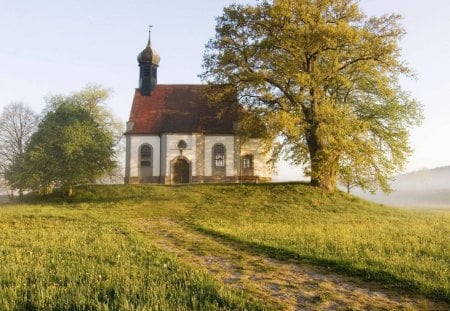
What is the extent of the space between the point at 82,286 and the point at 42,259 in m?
3.18

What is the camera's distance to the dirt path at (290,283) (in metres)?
6.73

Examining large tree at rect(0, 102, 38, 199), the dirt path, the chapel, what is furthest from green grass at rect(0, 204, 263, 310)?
large tree at rect(0, 102, 38, 199)

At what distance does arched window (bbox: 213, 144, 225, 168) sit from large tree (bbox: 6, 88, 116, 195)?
1071cm

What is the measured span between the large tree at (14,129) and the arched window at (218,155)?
2352 centimetres

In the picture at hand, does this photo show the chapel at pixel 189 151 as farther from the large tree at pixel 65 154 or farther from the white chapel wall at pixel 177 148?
the large tree at pixel 65 154

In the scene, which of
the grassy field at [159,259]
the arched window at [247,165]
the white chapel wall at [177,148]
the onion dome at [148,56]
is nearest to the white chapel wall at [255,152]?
the arched window at [247,165]

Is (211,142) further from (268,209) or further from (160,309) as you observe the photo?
(160,309)

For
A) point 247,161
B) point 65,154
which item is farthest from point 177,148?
point 65,154

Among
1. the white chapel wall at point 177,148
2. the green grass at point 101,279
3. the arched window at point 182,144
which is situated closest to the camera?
the green grass at point 101,279

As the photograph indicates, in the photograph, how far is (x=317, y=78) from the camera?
2755cm

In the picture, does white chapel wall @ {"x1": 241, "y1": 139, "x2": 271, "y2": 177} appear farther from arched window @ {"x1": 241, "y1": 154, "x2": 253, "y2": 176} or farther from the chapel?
arched window @ {"x1": 241, "y1": 154, "x2": 253, "y2": 176}

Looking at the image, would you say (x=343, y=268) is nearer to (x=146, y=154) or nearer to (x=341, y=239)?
(x=341, y=239)

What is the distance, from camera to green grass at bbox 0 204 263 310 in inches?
249

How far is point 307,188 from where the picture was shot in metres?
29.5
